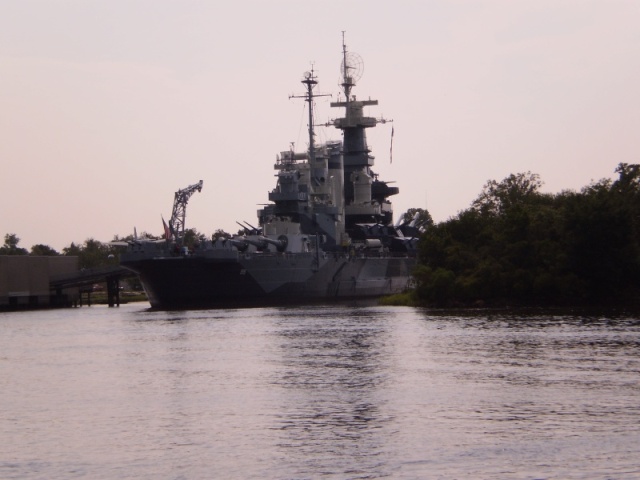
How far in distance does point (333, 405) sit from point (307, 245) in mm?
68997

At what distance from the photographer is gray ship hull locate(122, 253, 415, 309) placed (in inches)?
3474

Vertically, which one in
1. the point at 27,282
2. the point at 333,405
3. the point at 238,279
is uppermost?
the point at 27,282

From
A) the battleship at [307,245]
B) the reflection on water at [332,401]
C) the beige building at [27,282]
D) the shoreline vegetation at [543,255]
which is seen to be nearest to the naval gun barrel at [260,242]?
the battleship at [307,245]

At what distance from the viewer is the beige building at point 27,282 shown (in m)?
110

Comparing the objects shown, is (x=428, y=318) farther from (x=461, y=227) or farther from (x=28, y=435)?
(x=28, y=435)

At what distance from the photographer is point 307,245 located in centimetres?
9900

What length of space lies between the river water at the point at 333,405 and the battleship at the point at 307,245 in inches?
1345

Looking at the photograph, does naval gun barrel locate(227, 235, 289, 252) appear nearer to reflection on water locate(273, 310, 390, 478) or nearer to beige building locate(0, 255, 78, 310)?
beige building locate(0, 255, 78, 310)

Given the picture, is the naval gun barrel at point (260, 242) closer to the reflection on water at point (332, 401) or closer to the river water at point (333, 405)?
the reflection on water at point (332, 401)

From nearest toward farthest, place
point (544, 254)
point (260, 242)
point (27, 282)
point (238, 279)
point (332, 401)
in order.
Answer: point (332, 401), point (544, 254), point (238, 279), point (260, 242), point (27, 282)

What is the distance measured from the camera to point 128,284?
632 feet

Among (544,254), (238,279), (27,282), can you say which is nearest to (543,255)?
(544,254)

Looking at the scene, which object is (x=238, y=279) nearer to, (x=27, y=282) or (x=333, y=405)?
(x=27, y=282)

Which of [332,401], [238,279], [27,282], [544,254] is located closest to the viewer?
[332,401]
